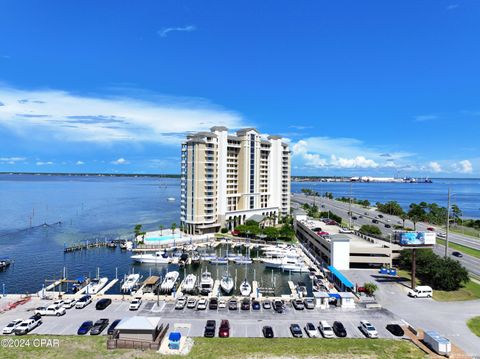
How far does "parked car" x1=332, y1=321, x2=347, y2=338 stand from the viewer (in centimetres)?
3559

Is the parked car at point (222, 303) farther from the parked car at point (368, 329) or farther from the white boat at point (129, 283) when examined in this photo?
the white boat at point (129, 283)

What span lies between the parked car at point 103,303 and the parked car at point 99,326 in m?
5.04

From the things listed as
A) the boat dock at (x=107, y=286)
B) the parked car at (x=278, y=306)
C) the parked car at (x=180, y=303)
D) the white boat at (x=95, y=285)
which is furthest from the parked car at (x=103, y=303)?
the parked car at (x=278, y=306)

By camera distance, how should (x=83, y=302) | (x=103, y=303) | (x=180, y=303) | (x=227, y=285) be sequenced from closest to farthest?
(x=103, y=303)
(x=83, y=302)
(x=180, y=303)
(x=227, y=285)

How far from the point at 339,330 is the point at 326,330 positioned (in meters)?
1.36

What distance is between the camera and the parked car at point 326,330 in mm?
35438

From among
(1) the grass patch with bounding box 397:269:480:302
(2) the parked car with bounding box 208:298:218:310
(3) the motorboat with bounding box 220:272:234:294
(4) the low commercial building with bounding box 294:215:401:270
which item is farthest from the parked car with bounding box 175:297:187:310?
(1) the grass patch with bounding box 397:269:480:302

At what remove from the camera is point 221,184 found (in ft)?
346

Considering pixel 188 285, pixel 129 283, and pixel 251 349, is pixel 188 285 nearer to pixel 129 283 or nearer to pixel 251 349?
pixel 129 283

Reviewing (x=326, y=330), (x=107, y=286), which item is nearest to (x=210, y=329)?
(x=326, y=330)

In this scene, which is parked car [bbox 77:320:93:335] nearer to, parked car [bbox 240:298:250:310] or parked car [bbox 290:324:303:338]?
parked car [bbox 240:298:250:310]

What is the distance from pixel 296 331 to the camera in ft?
118

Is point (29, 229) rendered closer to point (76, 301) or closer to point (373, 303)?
point (76, 301)

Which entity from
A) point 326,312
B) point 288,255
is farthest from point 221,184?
point 326,312
